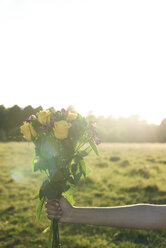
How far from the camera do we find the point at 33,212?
802 cm

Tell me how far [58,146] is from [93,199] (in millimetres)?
6707

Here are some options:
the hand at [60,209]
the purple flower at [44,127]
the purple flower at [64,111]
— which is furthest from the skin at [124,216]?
the purple flower at [64,111]

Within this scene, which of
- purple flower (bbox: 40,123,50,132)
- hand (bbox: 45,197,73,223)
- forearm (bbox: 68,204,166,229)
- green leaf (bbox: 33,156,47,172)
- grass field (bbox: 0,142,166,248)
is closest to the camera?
forearm (bbox: 68,204,166,229)

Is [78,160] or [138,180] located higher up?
[78,160]

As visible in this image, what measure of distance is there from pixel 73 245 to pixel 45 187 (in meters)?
3.71

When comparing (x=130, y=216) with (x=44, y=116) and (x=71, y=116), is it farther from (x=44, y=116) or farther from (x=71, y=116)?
(x=44, y=116)

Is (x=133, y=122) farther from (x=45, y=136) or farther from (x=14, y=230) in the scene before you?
(x=45, y=136)

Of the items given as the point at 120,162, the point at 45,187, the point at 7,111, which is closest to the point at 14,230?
the point at 7,111

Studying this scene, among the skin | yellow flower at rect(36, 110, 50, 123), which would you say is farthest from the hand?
yellow flower at rect(36, 110, 50, 123)

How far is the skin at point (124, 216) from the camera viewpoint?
2361 mm

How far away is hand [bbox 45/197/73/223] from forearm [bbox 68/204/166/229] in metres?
0.17

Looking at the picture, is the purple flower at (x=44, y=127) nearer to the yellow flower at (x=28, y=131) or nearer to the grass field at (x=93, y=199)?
the yellow flower at (x=28, y=131)

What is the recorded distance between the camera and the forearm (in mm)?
2359

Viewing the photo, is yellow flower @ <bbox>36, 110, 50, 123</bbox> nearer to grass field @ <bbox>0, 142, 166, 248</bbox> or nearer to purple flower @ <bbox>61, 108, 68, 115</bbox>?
purple flower @ <bbox>61, 108, 68, 115</bbox>
